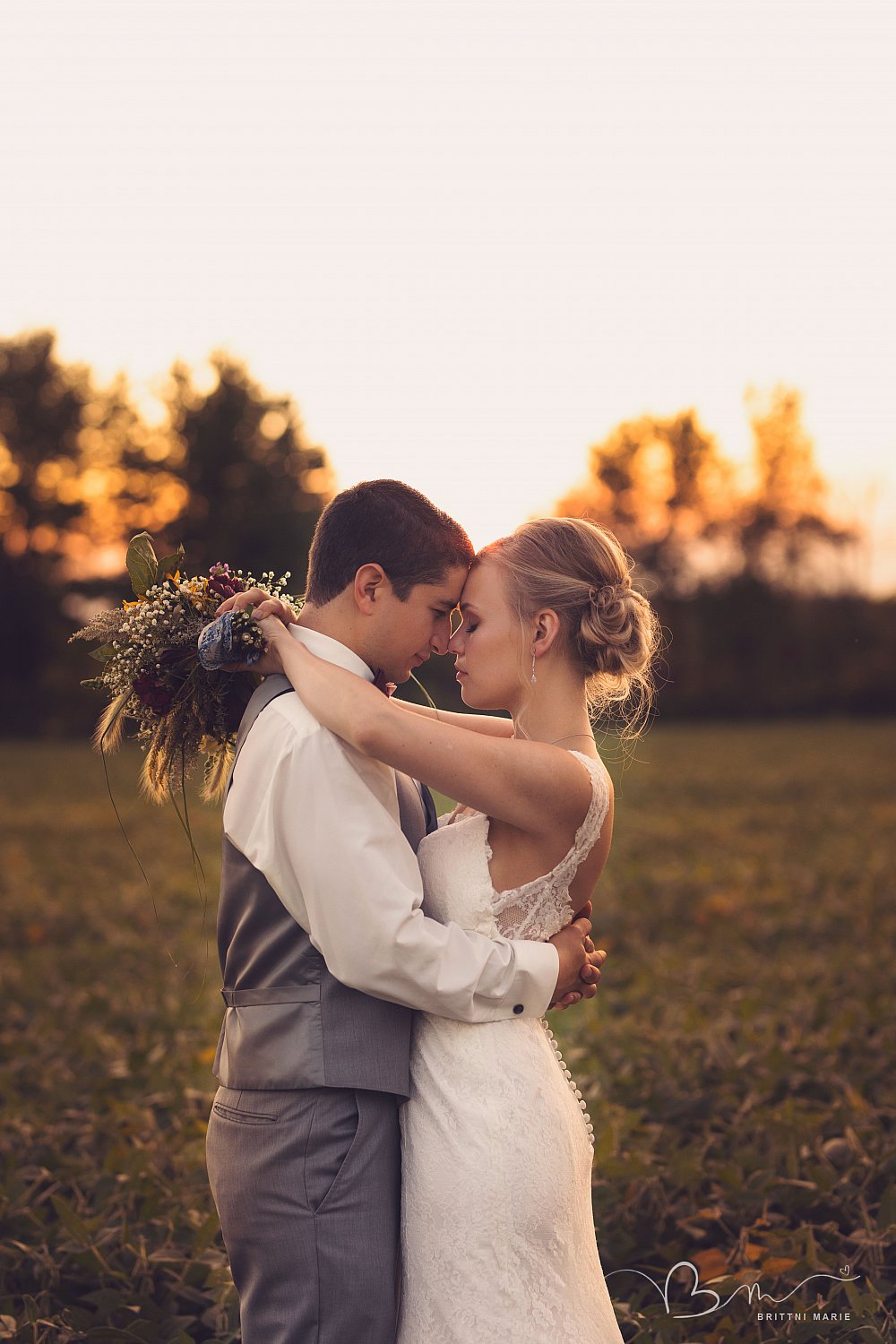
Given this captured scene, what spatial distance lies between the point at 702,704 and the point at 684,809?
31.9 meters

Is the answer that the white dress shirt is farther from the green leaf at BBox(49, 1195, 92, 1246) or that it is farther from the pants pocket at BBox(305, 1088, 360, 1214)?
the green leaf at BBox(49, 1195, 92, 1246)

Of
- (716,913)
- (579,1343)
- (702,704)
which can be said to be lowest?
(702,704)

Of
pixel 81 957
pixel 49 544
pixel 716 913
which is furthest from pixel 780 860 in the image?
pixel 49 544

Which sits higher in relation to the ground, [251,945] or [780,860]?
[251,945]

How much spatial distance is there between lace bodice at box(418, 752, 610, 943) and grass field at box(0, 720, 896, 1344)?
95 cm

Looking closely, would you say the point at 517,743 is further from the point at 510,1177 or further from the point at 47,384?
the point at 47,384

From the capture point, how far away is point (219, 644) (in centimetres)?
280

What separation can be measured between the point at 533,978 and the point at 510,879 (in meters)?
0.29

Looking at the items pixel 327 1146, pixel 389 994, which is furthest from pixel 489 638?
pixel 327 1146

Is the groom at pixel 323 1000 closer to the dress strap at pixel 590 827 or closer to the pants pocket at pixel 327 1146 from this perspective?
the pants pocket at pixel 327 1146

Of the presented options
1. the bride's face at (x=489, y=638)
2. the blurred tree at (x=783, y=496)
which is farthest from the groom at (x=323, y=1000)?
the blurred tree at (x=783, y=496)

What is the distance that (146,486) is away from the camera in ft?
174

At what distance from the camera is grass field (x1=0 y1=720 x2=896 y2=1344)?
3.95m

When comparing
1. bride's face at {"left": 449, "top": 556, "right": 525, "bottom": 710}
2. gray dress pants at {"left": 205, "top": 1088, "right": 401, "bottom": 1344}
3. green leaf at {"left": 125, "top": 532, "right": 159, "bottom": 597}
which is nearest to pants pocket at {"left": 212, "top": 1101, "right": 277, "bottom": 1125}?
gray dress pants at {"left": 205, "top": 1088, "right": 401, "bottom": 1344}
